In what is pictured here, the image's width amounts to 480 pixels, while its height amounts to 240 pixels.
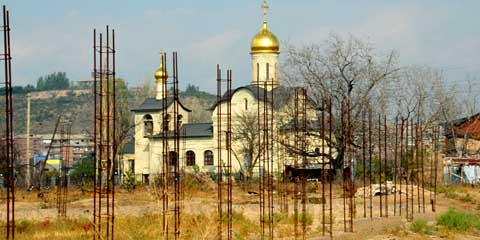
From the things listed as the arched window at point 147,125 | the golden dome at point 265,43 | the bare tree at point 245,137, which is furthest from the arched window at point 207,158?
the golden dome at point 265,43

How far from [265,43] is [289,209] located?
28552 millimetres

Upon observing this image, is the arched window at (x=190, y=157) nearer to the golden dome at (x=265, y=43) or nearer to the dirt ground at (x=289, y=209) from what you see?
the golden dome at (x=265, y=43)

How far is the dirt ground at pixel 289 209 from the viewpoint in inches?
790

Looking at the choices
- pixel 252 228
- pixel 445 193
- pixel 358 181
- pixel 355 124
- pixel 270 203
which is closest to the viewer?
pixel 252 228

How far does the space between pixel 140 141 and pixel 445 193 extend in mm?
33559

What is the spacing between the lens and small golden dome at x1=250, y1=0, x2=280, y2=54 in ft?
180

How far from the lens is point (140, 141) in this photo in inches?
2496

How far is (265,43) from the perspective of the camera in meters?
54.8

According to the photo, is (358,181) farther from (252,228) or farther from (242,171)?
(252,228)

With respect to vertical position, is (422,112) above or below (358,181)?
above

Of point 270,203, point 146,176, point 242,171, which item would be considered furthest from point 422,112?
point 270,203

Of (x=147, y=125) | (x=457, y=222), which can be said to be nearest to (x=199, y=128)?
(x=147, y=125)

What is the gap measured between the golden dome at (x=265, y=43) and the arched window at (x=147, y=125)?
12.3 m

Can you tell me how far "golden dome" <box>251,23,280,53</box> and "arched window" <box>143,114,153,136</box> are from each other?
12.3 meters
